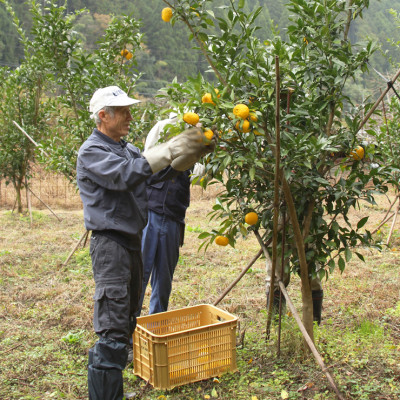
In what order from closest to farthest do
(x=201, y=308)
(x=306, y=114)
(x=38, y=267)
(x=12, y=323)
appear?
(x=306, y=114) → (x=201, y=308) → (x=12, y=323) → (x=38, y=267)

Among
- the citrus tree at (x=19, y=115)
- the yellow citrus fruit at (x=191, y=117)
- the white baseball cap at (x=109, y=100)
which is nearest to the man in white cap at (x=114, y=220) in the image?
the white baseball cap at (x=109, y=100)

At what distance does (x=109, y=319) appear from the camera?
2666mm

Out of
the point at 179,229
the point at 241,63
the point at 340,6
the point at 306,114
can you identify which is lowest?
the point at 179,229

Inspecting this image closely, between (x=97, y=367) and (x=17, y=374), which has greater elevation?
(x=97, y=367)

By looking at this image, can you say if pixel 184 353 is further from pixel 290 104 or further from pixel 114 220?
pixel 290 104

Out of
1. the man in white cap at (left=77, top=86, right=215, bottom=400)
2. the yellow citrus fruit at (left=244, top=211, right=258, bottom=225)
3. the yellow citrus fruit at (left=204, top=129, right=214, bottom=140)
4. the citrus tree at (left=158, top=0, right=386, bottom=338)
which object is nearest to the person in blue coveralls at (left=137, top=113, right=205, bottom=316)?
the citrus tree at (left=158, top=0, right=386, bottom=338)

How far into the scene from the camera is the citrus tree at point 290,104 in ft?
8.69

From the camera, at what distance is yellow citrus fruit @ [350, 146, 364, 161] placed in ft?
9.62

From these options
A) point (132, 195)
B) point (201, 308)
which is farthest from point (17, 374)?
point (132, 195)

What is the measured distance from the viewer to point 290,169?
9.05 ft

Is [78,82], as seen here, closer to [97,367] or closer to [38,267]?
[38,267]

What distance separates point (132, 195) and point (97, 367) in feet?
3.04

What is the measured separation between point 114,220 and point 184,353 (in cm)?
98

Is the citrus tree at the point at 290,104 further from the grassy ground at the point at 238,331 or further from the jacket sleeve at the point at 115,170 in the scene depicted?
the grassy ground at the point at 238,331
